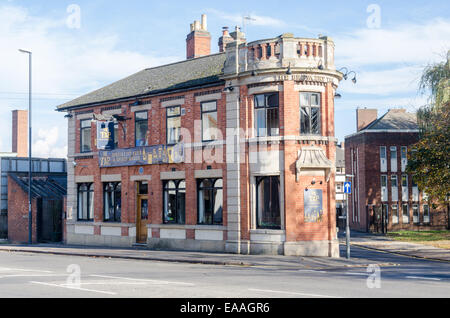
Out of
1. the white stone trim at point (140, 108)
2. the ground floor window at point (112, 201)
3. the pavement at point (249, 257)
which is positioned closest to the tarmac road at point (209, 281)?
the pavement at point (249, 257)

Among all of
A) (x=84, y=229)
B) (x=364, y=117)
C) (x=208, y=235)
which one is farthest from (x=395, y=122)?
(x=84, y=229)

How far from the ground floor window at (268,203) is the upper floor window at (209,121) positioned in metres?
3.26

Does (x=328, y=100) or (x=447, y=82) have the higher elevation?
(x=447, y=82)

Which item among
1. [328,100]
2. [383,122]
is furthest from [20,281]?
[383,122]

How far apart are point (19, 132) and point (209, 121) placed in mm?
Answer: 34323

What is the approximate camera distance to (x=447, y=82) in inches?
1355

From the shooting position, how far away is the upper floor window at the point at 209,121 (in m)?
25.8

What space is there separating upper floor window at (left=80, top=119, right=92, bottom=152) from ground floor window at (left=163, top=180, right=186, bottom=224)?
21.3 feet

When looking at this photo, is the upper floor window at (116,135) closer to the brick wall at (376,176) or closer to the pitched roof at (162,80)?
the pitched roof at (162,80)

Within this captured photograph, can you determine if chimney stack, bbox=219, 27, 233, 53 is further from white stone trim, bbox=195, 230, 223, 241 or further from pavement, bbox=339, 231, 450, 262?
pavement, bbox=339, 231, 450, 262

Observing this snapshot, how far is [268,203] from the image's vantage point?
24.1 m

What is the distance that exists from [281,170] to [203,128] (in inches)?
188
